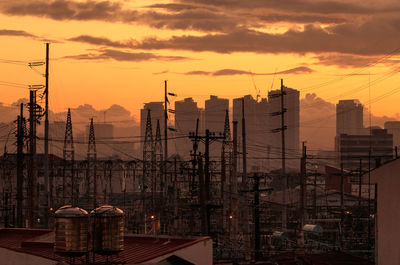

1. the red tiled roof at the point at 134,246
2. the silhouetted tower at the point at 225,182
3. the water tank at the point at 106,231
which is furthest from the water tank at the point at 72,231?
the silhouetted tower at the point at 225,182

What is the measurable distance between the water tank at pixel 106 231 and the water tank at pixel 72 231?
0.26 meters

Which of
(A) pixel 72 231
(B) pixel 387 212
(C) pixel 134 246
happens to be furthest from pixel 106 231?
(B) pixel 387 212

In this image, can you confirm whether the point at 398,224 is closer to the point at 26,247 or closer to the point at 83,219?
the point at 83,219

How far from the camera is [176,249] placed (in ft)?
97.1

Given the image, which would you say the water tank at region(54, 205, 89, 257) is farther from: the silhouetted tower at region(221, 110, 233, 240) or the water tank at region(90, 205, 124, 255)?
the silhouetted tower at region(221, 110, 233, 240)

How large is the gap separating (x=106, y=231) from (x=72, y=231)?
0.97 meters

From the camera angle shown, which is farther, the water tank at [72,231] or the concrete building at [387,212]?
the concrete building at [387,212]

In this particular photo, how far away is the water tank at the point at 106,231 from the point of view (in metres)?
22.7

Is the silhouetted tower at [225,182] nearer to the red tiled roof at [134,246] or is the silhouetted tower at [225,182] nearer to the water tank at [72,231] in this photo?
the red tiled roof at [134,246]

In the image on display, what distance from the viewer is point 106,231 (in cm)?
2297

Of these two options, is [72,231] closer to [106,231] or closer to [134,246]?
[106,231]

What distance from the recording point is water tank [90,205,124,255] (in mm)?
22734

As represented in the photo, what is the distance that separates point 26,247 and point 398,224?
14.9m

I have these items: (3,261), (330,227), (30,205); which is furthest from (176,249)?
(330,227)
